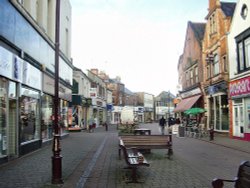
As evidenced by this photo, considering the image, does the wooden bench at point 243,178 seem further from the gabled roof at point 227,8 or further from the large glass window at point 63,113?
the gabled roof at point 227,8

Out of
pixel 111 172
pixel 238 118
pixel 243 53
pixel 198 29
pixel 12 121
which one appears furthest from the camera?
pixel 198 29

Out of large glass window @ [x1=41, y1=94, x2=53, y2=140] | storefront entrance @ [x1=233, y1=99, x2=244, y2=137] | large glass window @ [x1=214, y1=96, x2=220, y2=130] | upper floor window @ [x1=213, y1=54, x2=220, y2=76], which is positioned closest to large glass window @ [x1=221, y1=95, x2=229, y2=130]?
large glass window @ [x1=214, y1=96, x2=220, y2=130]

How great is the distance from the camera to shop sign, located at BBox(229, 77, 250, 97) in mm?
22609

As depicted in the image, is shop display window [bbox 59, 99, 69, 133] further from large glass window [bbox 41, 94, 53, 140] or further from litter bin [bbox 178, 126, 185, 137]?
litter bin [bbox 178, 126, 185, 137]

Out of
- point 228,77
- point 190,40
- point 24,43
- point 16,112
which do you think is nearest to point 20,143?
point 16,112

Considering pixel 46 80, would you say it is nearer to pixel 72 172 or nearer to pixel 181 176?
pixel 72 172

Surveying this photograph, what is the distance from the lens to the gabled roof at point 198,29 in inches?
1453

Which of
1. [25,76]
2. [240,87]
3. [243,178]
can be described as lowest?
[243,178]

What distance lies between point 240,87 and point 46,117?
13167 millimetres

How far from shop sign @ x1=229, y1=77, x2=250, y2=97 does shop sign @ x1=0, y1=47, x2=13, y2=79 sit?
1553 centimetres

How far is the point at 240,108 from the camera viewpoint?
24562 mm

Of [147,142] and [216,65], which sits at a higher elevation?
[216,65]

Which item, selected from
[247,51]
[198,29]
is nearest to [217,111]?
[247,51]

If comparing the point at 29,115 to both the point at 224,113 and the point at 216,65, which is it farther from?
the point at 216,65
